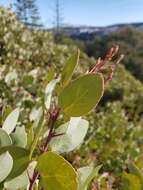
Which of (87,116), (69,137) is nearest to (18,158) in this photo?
(69,137)

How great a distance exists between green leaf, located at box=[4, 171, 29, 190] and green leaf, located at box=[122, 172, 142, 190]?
26 centimetres

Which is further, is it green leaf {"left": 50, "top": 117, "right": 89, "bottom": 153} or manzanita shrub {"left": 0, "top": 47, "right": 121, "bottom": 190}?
green leaf {"left": 50, "top": 117, "right": 89, "bottom": 153}

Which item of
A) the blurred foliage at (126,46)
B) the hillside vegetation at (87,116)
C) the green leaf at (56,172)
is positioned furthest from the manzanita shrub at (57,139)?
the blurred foliage at (126,46)

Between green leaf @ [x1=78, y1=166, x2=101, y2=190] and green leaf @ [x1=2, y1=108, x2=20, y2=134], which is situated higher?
green leaf @ [x1=2, y1=108, x2=20, y2=134]

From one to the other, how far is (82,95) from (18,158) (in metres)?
0.20

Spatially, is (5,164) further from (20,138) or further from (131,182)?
(131,182)

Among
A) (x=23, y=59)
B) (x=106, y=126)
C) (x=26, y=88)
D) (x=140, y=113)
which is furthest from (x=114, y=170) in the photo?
(x=140, y=113)

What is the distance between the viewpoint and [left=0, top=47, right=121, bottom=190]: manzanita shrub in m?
1.13

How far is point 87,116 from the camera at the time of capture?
754 cm

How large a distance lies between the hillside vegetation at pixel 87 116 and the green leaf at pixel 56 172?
0.25m

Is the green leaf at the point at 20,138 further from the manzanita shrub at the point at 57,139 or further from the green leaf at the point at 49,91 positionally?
the green leaf at the point at 49,91

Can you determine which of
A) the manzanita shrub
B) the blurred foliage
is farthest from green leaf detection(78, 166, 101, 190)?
the blurred foliage

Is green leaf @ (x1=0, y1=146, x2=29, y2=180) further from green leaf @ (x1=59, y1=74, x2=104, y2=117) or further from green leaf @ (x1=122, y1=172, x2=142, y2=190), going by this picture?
green leaf @ (x1=122, y1=172, x2=142, y2=190)

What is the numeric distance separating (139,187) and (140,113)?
12902mm
